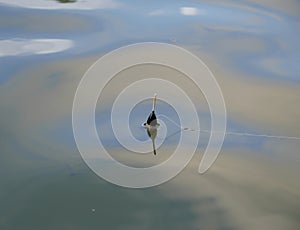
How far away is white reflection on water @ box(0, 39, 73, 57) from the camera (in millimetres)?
2395

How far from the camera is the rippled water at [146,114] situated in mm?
1590

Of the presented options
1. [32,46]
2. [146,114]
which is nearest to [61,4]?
[32,46]

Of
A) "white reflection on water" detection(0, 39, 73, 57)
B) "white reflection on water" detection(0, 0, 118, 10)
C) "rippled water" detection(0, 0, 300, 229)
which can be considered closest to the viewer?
"rippled water" detection(0, 0, 300, 229)

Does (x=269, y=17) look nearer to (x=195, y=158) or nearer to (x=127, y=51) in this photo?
(x=127, y=51)

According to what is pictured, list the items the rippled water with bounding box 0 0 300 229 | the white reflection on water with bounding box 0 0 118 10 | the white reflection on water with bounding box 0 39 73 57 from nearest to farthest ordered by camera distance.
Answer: the rippled water with bounding box 0 0 300 229, the white reflection on water with bounding box 0 39 73 57, the white reflection on water with bounding box 0 0 118 10

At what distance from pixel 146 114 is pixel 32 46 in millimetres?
797

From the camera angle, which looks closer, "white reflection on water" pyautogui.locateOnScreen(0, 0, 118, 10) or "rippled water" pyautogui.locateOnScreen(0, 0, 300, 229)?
"rippled water" pyautogui.locateOnScreen(0, 0, 300, 229)

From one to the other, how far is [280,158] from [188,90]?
51 cm

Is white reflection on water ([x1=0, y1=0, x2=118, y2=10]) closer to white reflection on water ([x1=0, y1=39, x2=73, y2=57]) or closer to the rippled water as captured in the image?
the rippled water

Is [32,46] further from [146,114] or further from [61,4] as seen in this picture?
[146,114]

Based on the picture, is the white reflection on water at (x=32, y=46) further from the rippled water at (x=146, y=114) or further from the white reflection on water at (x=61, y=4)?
A: the white reflection on water at (x=61, y=4)

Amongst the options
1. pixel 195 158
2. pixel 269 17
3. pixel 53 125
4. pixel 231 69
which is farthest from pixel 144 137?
pixel 269 17

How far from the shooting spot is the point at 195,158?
180 centimetres

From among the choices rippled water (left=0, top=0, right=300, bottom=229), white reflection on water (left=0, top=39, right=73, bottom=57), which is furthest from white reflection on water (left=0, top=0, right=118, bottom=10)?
white reflection on water (left=0, top=39, right=73, bottom=57)
